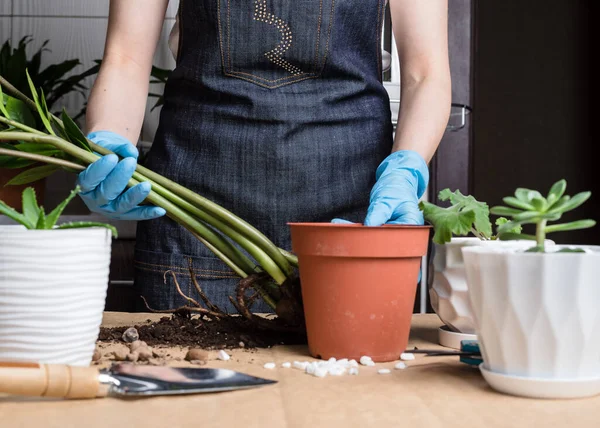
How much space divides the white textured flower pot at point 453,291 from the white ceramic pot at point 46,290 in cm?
36

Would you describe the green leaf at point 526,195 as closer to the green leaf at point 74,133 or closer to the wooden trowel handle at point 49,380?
the wooden trowel handle at point 49,380

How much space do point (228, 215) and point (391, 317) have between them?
0.22m

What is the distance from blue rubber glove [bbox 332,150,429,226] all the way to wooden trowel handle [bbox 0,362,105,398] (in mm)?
362

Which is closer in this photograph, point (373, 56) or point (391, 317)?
point (391, 317)

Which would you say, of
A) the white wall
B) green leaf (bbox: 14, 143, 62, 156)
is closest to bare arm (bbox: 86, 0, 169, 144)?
green leaf (bbox: 14, 143, 62, 156)

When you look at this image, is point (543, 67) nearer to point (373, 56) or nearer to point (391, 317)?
point (373, 56)

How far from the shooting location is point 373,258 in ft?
2.07

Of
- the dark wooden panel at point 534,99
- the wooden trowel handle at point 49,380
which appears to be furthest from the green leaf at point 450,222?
the dark wooden panel at point 534,99

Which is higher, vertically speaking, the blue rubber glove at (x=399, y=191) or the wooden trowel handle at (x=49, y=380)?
the blue rubber glove at (x=399, y=191)

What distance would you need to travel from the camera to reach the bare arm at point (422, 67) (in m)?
1.28

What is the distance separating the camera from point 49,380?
49cm

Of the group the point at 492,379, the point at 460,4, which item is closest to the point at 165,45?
the point at 460,4

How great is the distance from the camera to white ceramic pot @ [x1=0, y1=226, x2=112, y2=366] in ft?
1.77

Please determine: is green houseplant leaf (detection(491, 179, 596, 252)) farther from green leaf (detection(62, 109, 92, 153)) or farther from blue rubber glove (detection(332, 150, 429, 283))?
green leaf (detection(62, 109, 92, 153))
